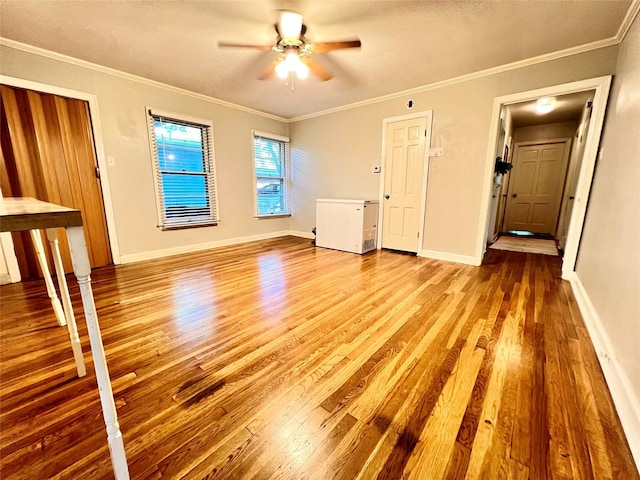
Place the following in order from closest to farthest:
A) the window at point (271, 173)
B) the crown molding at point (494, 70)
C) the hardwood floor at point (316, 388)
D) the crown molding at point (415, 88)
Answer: the hardwood floor at point (316, 388) < the crown molding at point (415, 88) < the crown molding at point (494, 70) < the window at point (271, 173)

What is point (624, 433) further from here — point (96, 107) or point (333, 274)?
point (96, 107)

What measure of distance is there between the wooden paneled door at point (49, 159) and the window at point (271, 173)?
2.34m

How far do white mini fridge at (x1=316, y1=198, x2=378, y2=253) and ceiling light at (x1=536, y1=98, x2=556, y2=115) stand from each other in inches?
121

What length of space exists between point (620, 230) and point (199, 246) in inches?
183

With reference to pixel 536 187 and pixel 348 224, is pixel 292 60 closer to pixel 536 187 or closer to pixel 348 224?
pixel 348 224

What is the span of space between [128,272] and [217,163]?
2.08m

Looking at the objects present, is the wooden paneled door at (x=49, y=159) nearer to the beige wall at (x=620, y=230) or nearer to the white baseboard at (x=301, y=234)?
the white baseboard at (x=301, y=234)

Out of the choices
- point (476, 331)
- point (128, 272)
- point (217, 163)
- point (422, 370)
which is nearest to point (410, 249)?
point (476, 331)

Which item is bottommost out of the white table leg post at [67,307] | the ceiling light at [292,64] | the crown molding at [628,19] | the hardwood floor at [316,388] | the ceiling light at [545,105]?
the hardwood floor at [316,388]

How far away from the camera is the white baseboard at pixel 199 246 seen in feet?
11.3

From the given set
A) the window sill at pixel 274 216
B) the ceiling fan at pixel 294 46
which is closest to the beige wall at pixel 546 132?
the window sill at pixel 274 216

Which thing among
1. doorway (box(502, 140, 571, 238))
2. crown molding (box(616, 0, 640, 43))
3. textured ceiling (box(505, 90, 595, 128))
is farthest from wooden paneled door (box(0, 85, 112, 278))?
doorway (box(502, 140, 571, 238))

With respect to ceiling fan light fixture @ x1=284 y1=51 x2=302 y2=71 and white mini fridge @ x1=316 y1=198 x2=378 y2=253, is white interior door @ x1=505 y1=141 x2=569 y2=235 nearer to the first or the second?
white mini fridge @ x1=316 y1=198 x2=378 y2=253

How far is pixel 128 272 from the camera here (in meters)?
2.99
